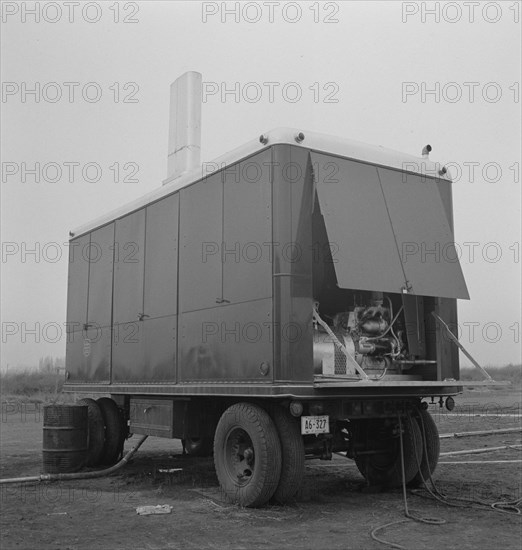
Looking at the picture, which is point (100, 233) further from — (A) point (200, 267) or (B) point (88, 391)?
(A) point (200, 267)

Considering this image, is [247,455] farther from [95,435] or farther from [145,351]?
[95,435]

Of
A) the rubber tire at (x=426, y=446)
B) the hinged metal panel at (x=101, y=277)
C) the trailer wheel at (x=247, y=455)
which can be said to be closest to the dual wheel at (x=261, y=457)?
the trailer wheel at (x=247, y=455)

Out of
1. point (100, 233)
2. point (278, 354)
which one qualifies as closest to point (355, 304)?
point (278, 354)

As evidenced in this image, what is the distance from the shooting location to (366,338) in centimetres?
834

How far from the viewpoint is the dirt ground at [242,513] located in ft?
20.2

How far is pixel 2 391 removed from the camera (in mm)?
42500

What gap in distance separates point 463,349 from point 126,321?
4811mm

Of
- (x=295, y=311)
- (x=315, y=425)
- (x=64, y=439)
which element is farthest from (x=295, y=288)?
(x=64, y=439)

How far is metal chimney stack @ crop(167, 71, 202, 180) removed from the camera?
11734 mm

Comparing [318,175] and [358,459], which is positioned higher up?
[318,175]

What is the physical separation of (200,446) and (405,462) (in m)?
2.69

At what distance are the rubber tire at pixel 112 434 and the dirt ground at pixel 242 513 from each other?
0.37 meters

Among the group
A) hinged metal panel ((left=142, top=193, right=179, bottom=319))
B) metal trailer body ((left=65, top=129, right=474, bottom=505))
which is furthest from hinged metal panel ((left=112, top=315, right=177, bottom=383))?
hinged metal panel ((left=142, top=193, right=179, bottom=319))

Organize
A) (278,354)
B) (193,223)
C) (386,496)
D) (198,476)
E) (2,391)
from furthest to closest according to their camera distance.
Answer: (2,391) < (198,476) < (193,223) < (386,496) < (278,354)
